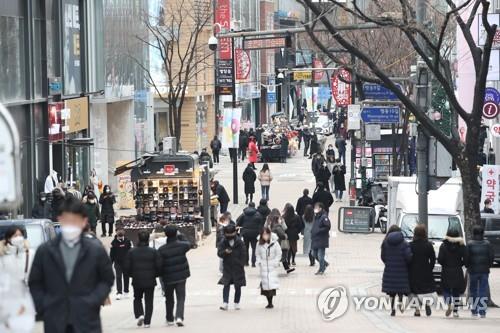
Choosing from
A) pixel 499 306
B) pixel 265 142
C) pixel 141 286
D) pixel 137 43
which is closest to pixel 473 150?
pixel 499 306

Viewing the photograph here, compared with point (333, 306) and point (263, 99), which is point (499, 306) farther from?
point (263, 99)

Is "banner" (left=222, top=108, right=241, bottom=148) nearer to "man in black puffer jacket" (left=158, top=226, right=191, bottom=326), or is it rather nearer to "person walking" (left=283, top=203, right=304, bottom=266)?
"person walking" (left=283, top=203, right=304, bottom=266)

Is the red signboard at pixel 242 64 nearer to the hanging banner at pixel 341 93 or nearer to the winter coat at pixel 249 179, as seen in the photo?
the hanging banner at pixel 341 93

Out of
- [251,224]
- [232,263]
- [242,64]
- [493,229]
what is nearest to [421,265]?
[232,263]

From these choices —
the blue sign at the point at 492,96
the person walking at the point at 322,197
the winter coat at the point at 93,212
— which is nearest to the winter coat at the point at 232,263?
the winter coat at the point at 93,212

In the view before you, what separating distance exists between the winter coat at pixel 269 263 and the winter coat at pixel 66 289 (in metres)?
10.1

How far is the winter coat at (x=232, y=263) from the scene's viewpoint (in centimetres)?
1881

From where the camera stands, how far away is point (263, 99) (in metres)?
101

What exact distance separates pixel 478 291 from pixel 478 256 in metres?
0.58

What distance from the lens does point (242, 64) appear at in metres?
62.8

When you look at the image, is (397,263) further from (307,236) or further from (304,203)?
(304,203)

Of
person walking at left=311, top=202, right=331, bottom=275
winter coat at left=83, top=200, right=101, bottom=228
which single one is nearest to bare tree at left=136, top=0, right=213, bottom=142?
winter coat at left=83, top=200, right=101, bottom=228

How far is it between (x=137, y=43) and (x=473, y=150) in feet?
114

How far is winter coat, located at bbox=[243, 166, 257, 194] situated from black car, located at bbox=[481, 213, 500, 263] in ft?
50.6
